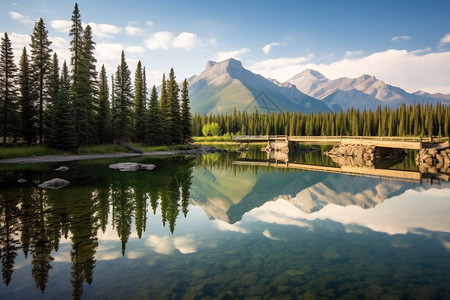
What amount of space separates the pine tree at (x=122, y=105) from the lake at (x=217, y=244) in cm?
3133

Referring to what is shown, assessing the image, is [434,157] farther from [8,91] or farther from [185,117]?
[8,91]

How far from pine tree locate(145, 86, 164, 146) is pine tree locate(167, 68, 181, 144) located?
4256 mm

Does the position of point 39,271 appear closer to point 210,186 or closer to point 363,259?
point 363,259

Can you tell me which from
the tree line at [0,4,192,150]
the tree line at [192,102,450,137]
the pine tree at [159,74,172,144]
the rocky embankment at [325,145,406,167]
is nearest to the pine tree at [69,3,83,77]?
the tree line at [0,4,192,150]

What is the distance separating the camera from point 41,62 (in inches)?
1576

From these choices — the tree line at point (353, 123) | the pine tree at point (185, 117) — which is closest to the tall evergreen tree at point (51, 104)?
the pine tree at point (185, 117)

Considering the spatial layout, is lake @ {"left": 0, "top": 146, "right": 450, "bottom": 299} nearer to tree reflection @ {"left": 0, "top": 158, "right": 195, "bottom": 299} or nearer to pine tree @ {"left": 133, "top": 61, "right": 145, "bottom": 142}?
tree reflection @ {"left": 0, "top": 158, "right": 195, "bottom": 299}

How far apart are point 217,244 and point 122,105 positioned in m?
45.8

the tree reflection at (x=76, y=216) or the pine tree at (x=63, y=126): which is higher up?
the pine tree at (x=63, y=126)

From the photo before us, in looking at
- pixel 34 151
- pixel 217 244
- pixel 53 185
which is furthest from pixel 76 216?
pixel 34 151

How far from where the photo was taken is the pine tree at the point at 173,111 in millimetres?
60803

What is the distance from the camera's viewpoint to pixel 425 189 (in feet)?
68.5

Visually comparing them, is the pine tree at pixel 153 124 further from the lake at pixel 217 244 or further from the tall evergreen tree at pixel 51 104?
the lake at pixel 217 244

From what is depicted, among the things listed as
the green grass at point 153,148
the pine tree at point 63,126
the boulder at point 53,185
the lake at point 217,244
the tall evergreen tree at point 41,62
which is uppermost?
the tall evergreen tree at point 41,62
